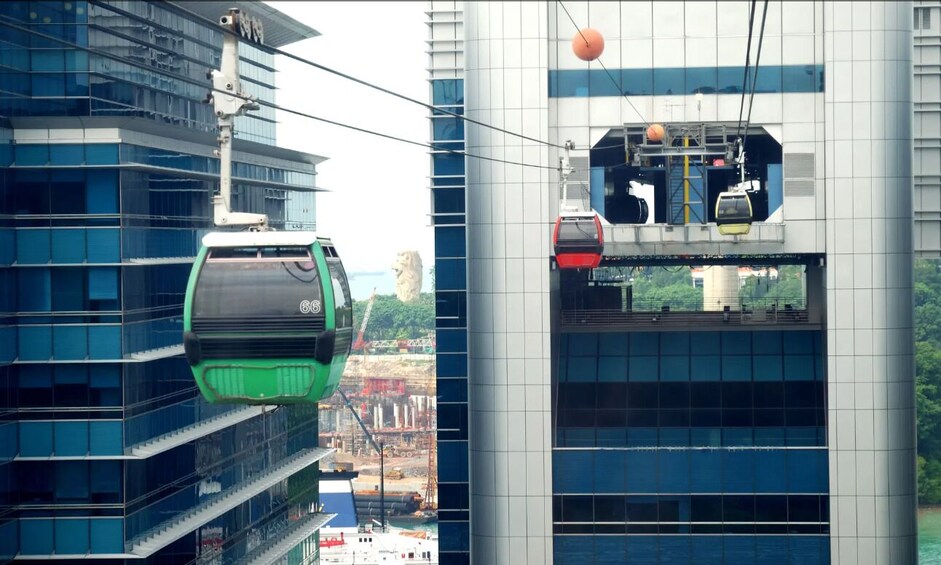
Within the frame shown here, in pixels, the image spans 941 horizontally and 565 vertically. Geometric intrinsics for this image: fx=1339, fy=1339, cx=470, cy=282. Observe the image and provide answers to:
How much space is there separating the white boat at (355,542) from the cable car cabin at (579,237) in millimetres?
79947

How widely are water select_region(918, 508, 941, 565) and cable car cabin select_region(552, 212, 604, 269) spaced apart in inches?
2345

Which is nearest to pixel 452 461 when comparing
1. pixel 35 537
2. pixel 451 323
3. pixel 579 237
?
pixel 451 323

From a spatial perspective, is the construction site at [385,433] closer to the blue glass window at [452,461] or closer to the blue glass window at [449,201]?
the blue glass window at [449,201]

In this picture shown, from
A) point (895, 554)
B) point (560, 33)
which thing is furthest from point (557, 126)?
point (895, 554)

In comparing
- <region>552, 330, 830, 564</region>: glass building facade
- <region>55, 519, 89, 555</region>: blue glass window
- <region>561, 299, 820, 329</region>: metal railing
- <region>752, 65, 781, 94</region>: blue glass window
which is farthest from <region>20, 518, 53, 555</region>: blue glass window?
<region>752, 65, 781, 94</region>: blue glass window

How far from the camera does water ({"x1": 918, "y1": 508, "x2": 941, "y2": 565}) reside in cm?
8962

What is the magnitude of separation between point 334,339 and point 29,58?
84.0ft

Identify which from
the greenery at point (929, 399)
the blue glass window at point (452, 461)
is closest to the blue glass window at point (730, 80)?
the blue glass window at point (452, 461)

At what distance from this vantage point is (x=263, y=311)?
19.5m

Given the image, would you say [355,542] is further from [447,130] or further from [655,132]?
[655,132]

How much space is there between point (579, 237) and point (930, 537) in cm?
7425

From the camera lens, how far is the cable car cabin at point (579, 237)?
3403 centimetres

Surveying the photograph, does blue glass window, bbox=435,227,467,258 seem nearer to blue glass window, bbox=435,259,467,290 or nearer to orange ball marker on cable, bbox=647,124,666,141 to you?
blue glass window, bbox=435,259,467,290

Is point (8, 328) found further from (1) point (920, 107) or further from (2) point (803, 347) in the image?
(1) point (920, 107)
